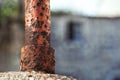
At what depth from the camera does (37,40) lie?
201cm

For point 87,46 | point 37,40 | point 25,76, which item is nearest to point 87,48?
point 87,46

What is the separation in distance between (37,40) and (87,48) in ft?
59.0

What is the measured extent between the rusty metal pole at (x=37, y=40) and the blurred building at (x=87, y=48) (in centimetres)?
1776

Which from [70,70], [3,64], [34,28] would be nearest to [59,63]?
[70,70]

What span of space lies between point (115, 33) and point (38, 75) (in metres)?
18.6

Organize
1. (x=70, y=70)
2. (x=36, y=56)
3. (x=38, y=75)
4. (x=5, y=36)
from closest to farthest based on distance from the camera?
(x=38, y=75), (x=36, y=56), (x=5, y=36), (x=70, y=70)

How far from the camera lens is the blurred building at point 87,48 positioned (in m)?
19.9

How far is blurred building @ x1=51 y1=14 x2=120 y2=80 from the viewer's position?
65.4 feet

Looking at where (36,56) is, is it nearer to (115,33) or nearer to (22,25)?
(22,25)

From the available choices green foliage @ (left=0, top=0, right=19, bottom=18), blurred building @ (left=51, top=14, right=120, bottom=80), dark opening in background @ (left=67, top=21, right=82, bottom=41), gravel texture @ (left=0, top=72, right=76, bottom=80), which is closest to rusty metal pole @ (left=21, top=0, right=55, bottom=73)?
gravel texture @ (left=0, top=72, right=76, bottom=80)

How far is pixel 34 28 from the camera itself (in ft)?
6.63

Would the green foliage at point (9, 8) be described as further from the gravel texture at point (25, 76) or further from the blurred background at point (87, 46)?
the gravel texture at point (25, 76)

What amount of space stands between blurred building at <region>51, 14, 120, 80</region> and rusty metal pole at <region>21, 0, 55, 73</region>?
1776cm

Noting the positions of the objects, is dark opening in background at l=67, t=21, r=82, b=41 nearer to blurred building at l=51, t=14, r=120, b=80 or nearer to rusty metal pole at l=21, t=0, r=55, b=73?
blurred building at l=51, t=14, r=120, b=80
